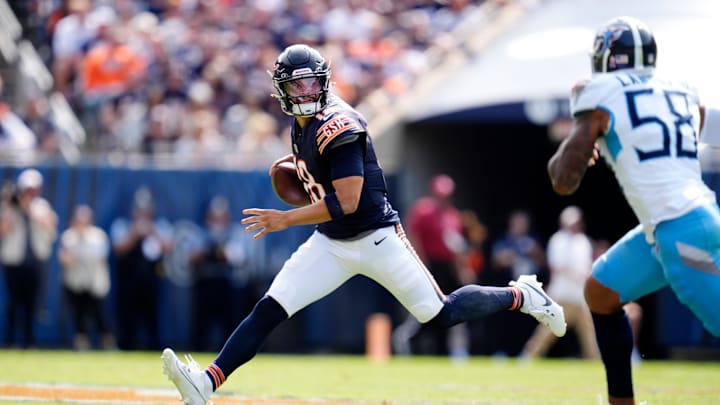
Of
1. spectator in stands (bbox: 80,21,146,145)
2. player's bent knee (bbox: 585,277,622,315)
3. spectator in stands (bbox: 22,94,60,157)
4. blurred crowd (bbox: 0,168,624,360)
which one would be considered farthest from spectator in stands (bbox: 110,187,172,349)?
player's bent knee (bbox: 585,277,622,315)

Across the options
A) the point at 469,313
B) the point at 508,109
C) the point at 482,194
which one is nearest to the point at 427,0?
the point at 482,194

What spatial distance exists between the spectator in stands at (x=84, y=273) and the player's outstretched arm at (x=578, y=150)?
355 inches

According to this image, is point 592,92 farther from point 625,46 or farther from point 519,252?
point 519,252

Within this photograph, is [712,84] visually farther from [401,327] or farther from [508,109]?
[401,327]

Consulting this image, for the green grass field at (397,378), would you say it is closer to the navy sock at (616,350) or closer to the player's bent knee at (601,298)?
the navy sock at (616,350)

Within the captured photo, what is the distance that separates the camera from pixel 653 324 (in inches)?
563

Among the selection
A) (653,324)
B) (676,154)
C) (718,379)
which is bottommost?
(653,324)

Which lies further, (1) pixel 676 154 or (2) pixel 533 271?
(2) pixel 533 271

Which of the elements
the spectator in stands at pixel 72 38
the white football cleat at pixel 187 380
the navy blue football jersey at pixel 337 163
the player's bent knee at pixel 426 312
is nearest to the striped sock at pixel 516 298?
the player's bent knee at pixel 426 312

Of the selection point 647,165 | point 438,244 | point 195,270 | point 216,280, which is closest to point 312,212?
point 647,165

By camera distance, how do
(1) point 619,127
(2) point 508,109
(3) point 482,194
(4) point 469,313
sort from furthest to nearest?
(3) point 482,194, (2) point 508,109, (4) point 469,313, (1) point 619,127

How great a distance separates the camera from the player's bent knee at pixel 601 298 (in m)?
5.93

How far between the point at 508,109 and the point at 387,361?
3465 millimetres

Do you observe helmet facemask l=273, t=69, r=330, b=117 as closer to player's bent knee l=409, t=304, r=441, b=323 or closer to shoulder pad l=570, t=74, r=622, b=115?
player's bent knee l=409, t=304, r=441, b=323
